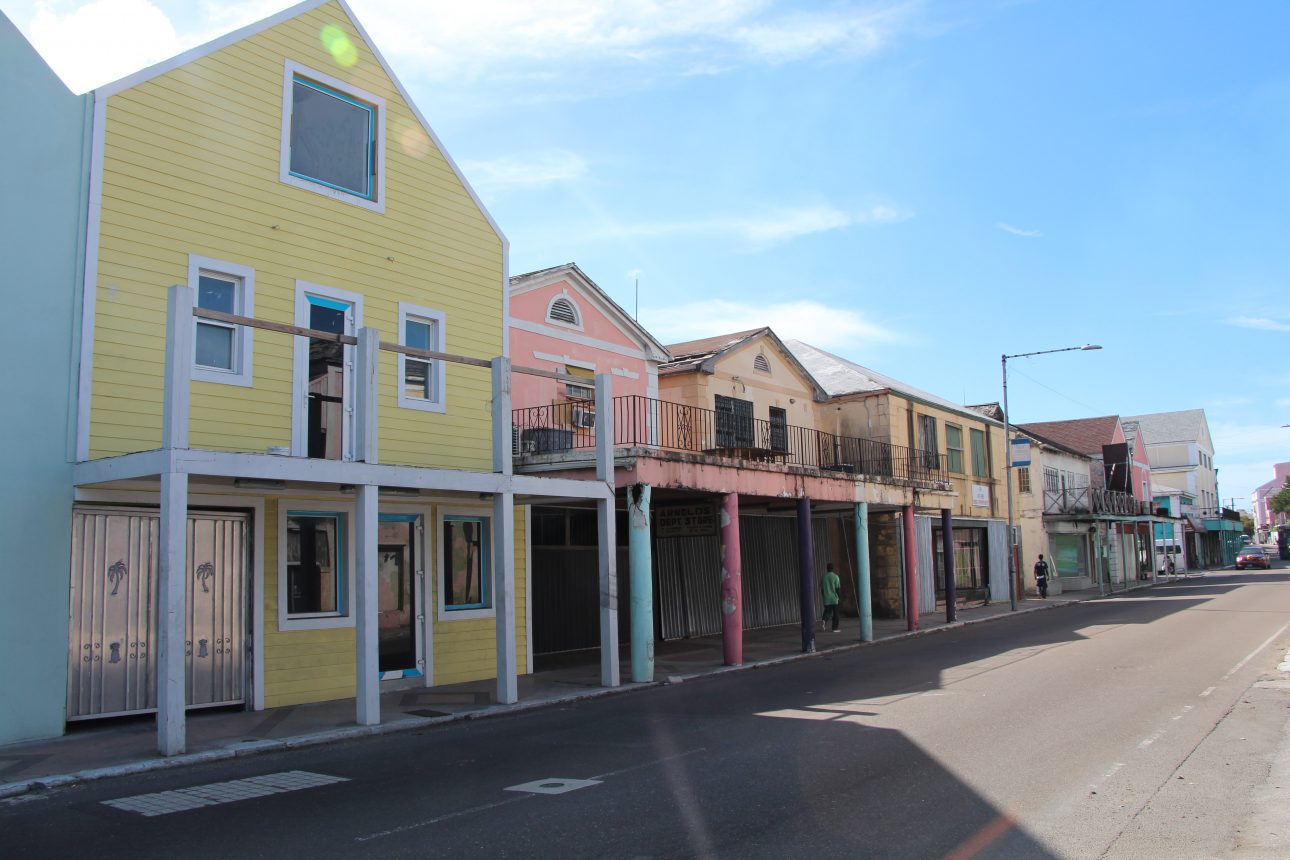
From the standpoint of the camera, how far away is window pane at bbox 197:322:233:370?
1157 cm

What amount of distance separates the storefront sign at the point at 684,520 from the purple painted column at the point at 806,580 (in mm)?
1667

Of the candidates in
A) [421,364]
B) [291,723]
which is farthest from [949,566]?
[291,723]

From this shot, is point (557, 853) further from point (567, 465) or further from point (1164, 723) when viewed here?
point (567, 465)

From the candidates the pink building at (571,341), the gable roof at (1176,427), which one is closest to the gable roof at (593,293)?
the pink building at (571,341)

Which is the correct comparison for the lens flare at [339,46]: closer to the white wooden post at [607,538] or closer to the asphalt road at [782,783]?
the white wooden post at [607,538]

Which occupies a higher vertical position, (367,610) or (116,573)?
(116,573)

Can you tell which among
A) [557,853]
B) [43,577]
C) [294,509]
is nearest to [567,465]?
[294,509]

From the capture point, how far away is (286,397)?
1237cm

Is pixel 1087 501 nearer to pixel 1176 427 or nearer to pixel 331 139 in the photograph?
pixel 331 139

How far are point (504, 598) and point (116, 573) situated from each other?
4382 millimetres

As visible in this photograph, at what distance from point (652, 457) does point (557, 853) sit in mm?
9155

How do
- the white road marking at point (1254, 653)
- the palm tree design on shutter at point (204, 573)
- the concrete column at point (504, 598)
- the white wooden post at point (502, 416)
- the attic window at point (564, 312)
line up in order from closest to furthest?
the palm tree design on shutter at point (204, 573), the concrete column at point (504, 598), the white wooden post at point (502, 416), the white road marking at point (1254, 653), the attic window at point (564, 312)

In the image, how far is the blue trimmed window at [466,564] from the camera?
47.4ft

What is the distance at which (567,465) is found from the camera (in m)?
14.6
